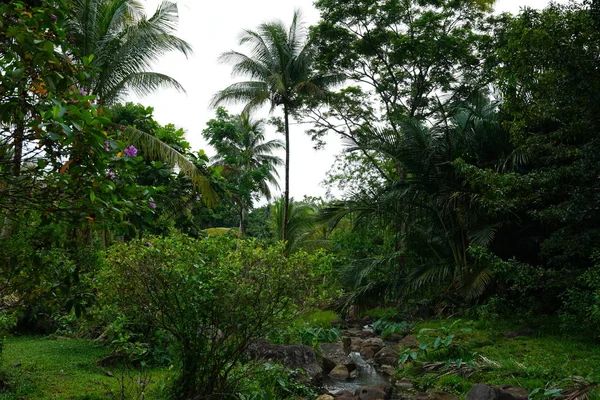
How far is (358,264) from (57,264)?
11010 mm

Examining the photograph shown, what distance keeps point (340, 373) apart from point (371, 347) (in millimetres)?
2197

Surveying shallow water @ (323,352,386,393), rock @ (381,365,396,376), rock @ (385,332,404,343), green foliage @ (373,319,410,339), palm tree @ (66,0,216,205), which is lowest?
shallow water @ (323,352,386,393)

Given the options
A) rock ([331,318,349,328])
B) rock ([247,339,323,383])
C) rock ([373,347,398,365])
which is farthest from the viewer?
rock ([331,318,349,328])

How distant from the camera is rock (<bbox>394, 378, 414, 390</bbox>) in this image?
7.28 metres

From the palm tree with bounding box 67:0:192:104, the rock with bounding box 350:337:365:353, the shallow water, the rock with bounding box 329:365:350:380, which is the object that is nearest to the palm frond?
the palm tree with bounding box 67:0:192:104

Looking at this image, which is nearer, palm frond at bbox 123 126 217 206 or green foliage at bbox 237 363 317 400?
green foliage at bbox 237 363 317 400

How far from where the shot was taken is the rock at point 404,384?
23.9 feet

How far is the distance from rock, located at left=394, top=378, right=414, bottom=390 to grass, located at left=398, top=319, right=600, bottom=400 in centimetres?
10

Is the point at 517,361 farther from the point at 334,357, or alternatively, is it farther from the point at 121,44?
the point at 121,44

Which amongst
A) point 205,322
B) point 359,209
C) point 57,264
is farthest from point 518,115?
point 57,264

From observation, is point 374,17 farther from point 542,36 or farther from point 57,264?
point 57,264

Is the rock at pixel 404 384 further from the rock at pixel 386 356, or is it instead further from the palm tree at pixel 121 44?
the palm tree at pixel 121 44

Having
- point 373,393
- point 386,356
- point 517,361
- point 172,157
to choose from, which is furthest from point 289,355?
point 172,157

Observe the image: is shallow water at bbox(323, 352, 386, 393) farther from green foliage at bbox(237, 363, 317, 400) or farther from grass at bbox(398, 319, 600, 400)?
green foliage at bbox(237, 363, 317, 400)
